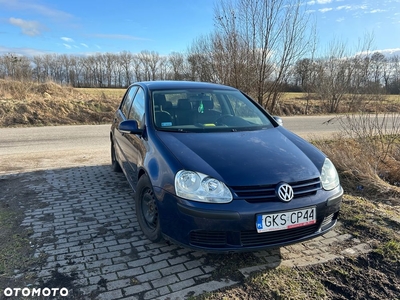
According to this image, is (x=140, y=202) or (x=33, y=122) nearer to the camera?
(x=140, y=202)

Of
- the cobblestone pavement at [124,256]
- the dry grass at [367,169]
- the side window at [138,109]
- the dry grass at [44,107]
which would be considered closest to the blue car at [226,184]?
the side window at [138,109]

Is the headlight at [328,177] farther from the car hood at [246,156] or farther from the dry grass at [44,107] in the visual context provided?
the dry grass at [44,107]

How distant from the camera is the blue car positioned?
256 cm

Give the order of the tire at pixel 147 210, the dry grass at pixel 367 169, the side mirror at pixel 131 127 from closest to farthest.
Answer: the tire at pixel 147 210 → the side mirror at pixel 131 127 → the dry grass at pixel 367 169

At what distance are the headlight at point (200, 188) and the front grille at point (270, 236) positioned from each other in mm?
340

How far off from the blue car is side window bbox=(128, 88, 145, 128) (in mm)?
138

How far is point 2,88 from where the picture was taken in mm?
16875

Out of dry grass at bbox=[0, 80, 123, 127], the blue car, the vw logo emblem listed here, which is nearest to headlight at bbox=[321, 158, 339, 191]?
the blue car

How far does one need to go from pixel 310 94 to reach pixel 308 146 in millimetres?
19699

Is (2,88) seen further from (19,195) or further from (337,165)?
(337,165)

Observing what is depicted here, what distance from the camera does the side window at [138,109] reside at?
3960 millimetres

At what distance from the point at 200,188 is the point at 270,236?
0.71 m

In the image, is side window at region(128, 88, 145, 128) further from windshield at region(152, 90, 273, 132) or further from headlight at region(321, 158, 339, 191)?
headlight at region(321, 158, 339, 191)

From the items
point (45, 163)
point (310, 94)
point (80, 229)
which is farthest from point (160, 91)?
point (310, 94)
